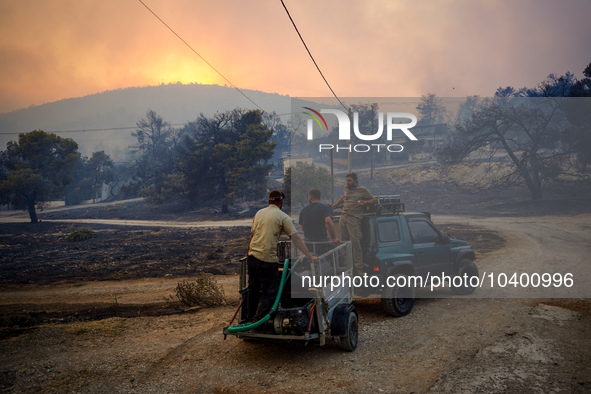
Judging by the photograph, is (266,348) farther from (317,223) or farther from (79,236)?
(79,236)

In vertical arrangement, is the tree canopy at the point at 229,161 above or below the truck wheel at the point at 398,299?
above

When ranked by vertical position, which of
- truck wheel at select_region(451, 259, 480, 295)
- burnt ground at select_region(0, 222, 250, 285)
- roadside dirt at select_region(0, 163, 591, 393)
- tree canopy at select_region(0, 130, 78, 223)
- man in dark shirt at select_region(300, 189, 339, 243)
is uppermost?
tree canopy at select_region(0, 130, 78, 223)

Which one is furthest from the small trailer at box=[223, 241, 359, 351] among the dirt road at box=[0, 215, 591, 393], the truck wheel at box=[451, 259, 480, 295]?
the truck wheel at box=[451, 259, 480, 295]

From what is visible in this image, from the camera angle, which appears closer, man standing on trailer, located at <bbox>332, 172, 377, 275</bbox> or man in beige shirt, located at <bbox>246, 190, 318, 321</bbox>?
man in beige shirt, located at <bbox>246, 190, 318, 321</bbox>

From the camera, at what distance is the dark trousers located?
5918 millimetres

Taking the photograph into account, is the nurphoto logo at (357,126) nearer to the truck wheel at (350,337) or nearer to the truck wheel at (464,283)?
the truck wheel at (464,283)

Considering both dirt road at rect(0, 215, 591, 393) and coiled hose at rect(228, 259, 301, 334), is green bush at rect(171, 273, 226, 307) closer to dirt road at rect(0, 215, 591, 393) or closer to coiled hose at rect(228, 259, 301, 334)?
dirt road at rect(0, 215, 591, 393)

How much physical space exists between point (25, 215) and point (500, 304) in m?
54.8

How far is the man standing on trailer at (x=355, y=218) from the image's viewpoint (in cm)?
818

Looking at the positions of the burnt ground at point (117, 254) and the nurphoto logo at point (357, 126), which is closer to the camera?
the burnt ground at point (117, 254)

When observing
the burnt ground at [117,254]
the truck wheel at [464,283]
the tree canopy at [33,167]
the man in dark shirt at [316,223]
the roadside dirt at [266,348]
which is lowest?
the burnt ground at [117,254]

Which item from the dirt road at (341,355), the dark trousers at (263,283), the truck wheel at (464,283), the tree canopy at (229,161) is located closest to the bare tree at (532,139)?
the tree canopy at (229,161)

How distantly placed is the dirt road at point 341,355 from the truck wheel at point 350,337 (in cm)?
12

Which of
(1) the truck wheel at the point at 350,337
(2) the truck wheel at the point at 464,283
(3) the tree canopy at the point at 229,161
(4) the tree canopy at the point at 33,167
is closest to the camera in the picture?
(1) the truck wheel at the point at 350,337
